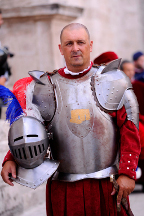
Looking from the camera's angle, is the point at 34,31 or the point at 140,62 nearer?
the point at 34,31

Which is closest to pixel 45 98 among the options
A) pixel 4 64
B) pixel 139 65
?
pixel 4 64

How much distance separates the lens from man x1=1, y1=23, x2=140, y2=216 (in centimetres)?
288

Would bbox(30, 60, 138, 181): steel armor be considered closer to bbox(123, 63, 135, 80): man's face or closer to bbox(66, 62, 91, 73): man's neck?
bbox(66, 62, 91, 73): man's neck

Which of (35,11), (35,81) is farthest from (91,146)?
(35,11)

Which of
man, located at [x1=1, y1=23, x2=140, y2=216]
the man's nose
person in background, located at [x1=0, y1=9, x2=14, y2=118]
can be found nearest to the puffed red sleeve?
man, located at [x1=1, y1=23, x2=140, y2=216]

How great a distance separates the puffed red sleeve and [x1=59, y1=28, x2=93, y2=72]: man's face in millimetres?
486

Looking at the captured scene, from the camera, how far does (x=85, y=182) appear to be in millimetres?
2920

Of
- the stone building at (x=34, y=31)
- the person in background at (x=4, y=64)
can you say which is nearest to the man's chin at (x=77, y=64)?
the person in background at (x=4, y=64)

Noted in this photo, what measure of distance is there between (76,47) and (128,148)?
0.78 metres

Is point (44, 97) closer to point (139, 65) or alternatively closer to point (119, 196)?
point (119, 196)

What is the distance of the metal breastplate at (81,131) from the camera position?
114 inches

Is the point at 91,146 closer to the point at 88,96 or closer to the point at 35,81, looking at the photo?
the point at 88,96

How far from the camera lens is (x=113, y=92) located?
2.95 metres

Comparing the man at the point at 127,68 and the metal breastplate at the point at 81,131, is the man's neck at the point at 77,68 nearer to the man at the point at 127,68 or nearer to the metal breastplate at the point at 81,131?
the metal breastplate at the point at 81,131
